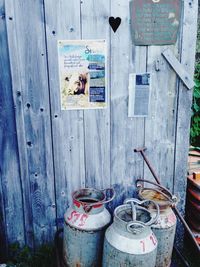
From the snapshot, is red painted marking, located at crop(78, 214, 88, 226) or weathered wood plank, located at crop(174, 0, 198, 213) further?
weathered wood plank, located at crop(174, 0, 198, 213)

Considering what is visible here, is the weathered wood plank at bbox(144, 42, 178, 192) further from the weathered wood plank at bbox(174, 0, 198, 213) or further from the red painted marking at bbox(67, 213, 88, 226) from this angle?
the red painted marking at bbox(67, 213, 88, 226)

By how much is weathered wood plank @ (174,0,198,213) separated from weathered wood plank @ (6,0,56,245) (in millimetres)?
1178

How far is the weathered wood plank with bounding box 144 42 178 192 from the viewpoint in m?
2.54

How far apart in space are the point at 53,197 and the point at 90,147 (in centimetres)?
61

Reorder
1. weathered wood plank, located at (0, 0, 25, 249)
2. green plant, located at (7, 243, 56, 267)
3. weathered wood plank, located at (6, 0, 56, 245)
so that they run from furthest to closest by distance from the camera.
A: green plant, located at (7, 243, 56, 267) → weathered wood plank, located at (0, 0, 25, 249) → weathered wood plank, located at (6, 0, 56, 245)

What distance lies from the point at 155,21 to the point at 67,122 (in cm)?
112

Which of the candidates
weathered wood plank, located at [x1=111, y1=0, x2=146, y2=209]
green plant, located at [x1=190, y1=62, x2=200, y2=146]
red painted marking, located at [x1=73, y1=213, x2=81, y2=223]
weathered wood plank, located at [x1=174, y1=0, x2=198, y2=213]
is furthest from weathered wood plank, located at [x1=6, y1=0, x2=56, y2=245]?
green plant, located at [x1=190, y1=62, x2=200, y2=146]

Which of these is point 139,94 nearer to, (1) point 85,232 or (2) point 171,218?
(2) point 171,218

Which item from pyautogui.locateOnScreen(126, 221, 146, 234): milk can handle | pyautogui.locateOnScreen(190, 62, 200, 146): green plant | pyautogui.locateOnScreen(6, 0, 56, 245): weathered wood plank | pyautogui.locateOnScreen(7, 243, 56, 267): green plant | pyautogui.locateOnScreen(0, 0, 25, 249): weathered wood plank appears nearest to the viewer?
pyautogui.locateOnScreen(126, 221, 146, 234): milk can handle

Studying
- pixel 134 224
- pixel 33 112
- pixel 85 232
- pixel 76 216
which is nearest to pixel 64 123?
pixel 33 112

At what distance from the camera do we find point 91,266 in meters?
2.48

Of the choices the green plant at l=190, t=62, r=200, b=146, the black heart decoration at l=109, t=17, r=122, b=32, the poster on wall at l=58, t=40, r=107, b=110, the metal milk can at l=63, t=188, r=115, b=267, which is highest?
the black heart decoration at l=109, t=17, r=122, b=32

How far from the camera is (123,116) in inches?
103

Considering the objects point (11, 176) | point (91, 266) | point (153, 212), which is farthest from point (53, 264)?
point (153, 212)
